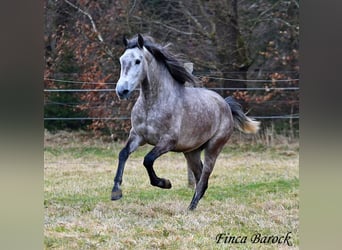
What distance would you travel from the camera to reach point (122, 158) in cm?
283

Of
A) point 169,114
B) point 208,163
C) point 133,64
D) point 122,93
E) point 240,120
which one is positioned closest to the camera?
point 122,93

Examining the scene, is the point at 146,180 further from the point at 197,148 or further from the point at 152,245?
the point at 152,245

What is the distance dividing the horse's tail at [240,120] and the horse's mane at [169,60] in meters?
0.27

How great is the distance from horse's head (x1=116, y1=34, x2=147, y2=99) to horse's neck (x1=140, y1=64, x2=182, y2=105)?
2.5 inches

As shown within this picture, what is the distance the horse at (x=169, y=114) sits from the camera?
2.81 meters

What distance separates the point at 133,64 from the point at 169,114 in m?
0.32

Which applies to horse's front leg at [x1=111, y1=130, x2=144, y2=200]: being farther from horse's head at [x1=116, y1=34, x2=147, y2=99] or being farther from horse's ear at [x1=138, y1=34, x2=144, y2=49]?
horse's ear at [x1=138, y1=34, x2=144, y2=49]

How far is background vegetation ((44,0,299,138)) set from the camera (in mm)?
3502

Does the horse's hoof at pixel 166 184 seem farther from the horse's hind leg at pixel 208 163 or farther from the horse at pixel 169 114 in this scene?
the horse's hind leg at pixel 208 163

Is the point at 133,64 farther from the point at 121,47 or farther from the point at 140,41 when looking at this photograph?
the point at 121,47

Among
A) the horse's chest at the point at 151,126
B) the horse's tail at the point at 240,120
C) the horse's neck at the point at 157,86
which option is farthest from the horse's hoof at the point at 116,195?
the horse's tail at the point at 240,120

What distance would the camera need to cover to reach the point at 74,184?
10.2 feet

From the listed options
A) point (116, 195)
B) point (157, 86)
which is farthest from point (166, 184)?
point (157, 86)
